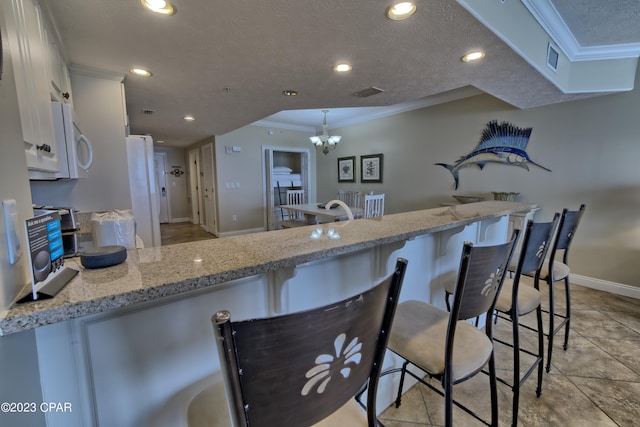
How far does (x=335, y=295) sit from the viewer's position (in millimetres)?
1199

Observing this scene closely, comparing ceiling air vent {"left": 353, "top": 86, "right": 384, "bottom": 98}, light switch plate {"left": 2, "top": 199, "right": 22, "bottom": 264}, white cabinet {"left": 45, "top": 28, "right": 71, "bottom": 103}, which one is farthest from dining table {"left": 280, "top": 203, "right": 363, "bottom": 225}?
light switch plate {"left": 2, "top": 199, "right": 22, "bottom": 264}

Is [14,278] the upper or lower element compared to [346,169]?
lower

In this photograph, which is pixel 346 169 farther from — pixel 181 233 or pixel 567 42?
pixel 181 233

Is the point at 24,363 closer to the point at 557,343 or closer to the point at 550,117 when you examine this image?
the point at 557,343

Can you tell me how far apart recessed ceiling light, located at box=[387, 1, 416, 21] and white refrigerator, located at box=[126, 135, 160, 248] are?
105 inches

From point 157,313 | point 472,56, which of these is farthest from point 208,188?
point 157,313

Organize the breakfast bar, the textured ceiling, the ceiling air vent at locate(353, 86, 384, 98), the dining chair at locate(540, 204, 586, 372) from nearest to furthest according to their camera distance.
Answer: the breakfast bar → the textured ceiling → the dining chair at locate(540, 204, 586, 372) → the ceiling air vent at locate(353, 86, 384, 98)

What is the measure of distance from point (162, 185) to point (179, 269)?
25.8ft

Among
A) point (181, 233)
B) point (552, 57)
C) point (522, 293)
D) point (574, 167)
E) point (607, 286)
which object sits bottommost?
point (607, 286)

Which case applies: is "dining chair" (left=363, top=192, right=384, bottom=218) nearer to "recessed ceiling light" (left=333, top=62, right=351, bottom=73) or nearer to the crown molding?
"recessed ceiling light" (left=333, top=62, right=351, bottom=73)

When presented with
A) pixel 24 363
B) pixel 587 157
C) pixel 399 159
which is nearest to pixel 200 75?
pixel 24 363

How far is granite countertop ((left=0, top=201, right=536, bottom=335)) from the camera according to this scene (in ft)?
1.70

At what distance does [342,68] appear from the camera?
7.00 feet

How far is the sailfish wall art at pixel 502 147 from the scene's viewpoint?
3424 millimetres
